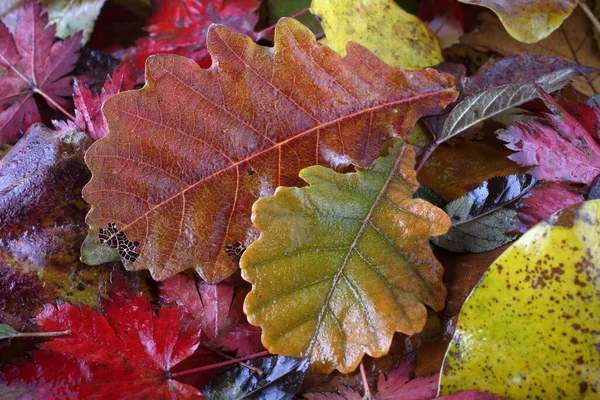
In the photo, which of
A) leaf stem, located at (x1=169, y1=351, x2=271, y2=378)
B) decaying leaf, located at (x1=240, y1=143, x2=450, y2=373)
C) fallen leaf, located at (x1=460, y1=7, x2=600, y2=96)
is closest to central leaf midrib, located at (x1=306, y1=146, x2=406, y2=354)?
decaying leaf, located at (x1=240, y1=143, x2=450, y2=373)

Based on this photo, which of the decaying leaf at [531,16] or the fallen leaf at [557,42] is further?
the fallen leaf at [557,42]

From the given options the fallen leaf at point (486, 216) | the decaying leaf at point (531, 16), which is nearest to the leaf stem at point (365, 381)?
the fallen leaf at point (486, 216)

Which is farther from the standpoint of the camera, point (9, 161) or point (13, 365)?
point (9, 161)

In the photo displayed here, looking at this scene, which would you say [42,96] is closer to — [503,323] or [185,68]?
[185,68]

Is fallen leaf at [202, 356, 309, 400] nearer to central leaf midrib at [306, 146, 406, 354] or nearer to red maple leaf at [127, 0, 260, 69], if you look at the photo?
central leaf midrib at [306, 146, 406, 354]

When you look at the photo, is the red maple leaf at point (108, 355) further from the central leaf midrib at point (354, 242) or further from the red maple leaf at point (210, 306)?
the central leaf midrib at point (354, 242)

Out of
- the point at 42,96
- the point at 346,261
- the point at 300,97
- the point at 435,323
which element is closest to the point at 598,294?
the point at 435,323
